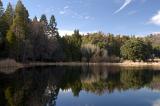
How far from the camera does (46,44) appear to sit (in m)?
89.8

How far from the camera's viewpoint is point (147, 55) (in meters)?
117

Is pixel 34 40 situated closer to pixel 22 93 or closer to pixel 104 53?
pixel 104 53

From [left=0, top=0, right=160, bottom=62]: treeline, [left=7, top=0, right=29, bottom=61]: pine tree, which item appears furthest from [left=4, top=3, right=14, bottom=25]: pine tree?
[left=7, top=0, right=29, bottom=61]: pine tree

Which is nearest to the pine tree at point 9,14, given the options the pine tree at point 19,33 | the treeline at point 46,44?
the treeline at point 46,44

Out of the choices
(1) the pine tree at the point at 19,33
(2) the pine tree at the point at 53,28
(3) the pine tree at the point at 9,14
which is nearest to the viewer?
(1) the pine tree at the point at 19,33

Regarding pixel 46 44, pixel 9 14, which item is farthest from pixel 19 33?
pixel 46 44

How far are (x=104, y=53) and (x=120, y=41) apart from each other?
102 ft

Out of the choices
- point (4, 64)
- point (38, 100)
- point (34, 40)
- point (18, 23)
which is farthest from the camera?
point (34, 40)

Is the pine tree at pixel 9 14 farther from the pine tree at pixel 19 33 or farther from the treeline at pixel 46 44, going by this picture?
the pine tree at pixel 19 33

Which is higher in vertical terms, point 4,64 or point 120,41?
point 120,41

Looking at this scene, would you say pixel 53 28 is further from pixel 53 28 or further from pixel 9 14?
pixel 9 14

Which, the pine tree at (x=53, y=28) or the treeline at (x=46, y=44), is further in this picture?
the pine tree at (x=53, y=28)

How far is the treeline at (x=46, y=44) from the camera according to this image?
218 ft

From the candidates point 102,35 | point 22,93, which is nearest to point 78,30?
point 102,35
